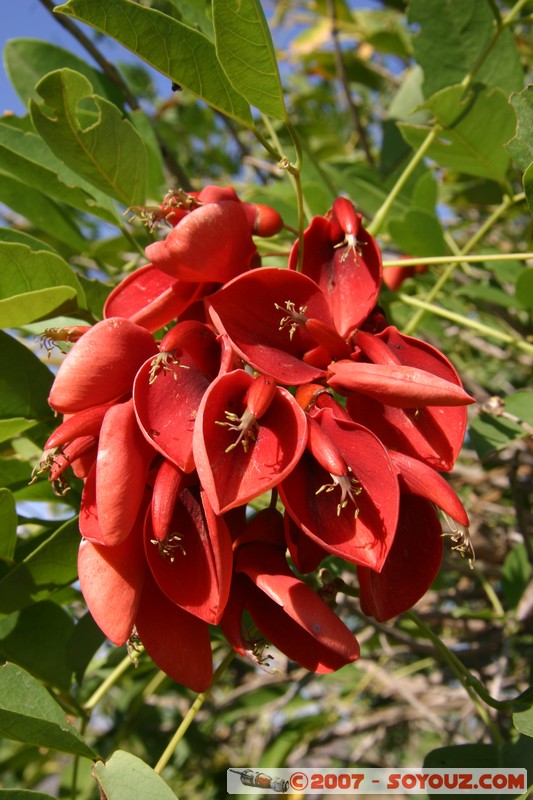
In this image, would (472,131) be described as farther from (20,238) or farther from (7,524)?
(7,524)

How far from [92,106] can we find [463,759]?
44.6 inches

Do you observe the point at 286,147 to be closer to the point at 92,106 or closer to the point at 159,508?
the point at 92,106

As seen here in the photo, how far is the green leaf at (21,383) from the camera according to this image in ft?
3.08

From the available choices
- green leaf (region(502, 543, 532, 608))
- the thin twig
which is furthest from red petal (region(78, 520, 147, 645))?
the thin twig

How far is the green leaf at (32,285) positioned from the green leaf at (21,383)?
0.07 meters

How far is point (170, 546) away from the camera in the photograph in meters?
0.68

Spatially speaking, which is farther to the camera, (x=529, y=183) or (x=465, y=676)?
(x=465, y=676)

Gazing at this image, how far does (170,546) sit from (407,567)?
233mm

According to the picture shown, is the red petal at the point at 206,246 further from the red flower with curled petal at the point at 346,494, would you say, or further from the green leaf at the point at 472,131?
the green leaf at the point at 472,131

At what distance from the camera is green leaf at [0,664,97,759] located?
0.72 m

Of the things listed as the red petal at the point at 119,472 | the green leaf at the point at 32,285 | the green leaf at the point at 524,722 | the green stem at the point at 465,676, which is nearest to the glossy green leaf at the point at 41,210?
the green leaf at the point at 32,285

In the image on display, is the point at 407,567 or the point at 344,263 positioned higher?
the point at 344,263

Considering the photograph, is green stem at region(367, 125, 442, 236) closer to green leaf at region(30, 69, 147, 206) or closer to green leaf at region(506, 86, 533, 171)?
green leaf at region(506, 86, 533, 171)

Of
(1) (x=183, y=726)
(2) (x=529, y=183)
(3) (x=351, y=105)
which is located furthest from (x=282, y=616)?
(3) (x=351, y=105)
